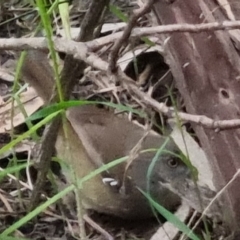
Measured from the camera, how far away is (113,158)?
1901 mm

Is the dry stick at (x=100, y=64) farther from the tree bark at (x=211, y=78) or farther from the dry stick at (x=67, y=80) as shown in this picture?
the tree bark at (x=211, y=78)

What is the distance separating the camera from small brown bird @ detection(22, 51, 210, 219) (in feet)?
6.18

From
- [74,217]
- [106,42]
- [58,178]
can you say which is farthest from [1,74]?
[106,42]

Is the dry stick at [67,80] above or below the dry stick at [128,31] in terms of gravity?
below

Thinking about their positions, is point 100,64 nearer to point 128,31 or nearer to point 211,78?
point 128,31

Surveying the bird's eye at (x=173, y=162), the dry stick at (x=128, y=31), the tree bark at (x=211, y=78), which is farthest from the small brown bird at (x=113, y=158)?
the dry stick at (x=128, y=31)

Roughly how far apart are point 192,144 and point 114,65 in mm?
724

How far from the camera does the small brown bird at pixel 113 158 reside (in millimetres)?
1883

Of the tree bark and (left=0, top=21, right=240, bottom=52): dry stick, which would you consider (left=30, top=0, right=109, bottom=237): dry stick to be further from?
the tree bark

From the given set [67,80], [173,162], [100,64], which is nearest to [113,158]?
[173,162]

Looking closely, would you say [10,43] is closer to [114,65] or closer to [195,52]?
[114,65]

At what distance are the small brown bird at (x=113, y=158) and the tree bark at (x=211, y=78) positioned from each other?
0.13m

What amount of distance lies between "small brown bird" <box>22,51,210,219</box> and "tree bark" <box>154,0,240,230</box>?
0.42 ft

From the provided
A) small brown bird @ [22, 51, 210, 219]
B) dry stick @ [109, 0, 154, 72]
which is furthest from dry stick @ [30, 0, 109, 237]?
dry stick @ [109, 0, 154, 72]
